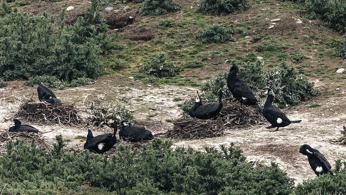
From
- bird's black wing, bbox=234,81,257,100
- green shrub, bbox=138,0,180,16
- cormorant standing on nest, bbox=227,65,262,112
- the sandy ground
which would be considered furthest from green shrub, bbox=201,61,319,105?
green shrub, bbox=138,0,180,16

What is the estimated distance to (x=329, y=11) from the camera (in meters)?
18.3

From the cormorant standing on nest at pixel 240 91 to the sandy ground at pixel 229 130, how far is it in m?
0.74

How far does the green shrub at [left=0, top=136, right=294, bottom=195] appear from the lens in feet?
19.4

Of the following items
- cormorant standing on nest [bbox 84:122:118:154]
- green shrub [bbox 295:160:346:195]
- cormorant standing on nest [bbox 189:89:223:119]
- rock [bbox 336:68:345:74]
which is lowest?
rock [bbox 336:68:345:74]

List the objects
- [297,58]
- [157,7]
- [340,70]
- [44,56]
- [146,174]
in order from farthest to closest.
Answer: [157,7] < [297,58] < [44,56] < [340,70] < [146,174]

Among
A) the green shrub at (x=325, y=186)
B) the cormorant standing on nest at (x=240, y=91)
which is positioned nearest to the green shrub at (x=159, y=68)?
the cormorant standing on nest at (x=240, y=91)

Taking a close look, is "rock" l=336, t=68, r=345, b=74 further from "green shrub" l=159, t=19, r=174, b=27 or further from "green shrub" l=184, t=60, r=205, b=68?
"green shrub" l=159, t=19, r=174, b=27

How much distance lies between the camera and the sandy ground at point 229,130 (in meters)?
7.55

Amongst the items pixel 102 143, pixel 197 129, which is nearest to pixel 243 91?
pixel 197 129

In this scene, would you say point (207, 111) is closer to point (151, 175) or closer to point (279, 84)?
point (151, 175)

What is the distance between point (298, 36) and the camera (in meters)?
17.1

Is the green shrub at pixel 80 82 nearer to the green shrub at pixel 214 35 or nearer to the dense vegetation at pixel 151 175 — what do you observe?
the green shrub at pixel 214 35

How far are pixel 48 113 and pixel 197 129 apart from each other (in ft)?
11.5

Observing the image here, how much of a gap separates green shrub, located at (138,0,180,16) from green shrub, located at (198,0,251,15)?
134 centimetres
